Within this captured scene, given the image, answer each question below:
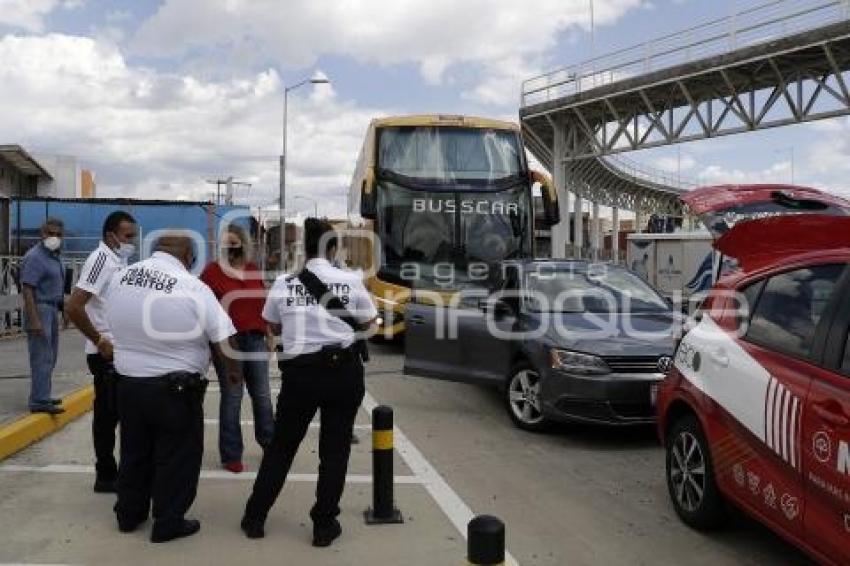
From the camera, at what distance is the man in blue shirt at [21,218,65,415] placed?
7.08 m

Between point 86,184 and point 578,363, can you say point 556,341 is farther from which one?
point 86,184

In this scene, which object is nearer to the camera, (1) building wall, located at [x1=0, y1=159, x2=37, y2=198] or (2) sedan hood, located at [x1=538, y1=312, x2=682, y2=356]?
(2) sedan hood, located at [x1=538, y1=312, x2=682, y2=356]

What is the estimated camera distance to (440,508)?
18.3ft

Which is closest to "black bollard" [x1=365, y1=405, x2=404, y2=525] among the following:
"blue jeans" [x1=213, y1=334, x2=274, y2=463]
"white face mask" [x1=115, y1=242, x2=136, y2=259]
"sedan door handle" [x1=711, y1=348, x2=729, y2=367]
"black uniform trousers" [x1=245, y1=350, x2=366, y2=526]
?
"black uniform trousers" [x1=245, y1=350, x2=366, y2=526]

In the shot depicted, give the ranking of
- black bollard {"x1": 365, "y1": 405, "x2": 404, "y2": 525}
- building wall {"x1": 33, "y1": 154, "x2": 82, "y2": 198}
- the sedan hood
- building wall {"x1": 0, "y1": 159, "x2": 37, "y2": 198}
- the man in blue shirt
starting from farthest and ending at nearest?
building wall {"x1": 33, "y1": 154, "x2": 82, "y2": 198} < building wall {"x1": 0, "y1": 159, "x2": 37, "y2": 198} < the sedan hood < the man in blue shirt < black bollard {"x1": 365, "y1": 405, "x2": 404, "y2": 525}

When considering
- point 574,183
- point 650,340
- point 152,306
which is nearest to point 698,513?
point 650,340

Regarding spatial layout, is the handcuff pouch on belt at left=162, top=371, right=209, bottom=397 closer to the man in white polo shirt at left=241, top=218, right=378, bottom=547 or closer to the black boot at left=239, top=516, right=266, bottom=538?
the man in white polo shirt at left=241, top=218, right=378, bottom=547

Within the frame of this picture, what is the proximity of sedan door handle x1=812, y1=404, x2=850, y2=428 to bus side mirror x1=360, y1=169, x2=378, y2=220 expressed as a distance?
10412 millimetres

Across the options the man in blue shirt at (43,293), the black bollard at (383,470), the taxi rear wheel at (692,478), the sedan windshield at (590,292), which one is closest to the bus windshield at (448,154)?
the sedan windshield at (590,292)

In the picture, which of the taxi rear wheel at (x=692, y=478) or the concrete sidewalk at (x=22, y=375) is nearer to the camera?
the taxi rear wheel at (x=692, y=478)

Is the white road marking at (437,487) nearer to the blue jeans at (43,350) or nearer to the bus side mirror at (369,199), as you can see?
the blue jeans at (43,350)

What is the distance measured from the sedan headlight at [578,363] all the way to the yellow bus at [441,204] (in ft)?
21.2

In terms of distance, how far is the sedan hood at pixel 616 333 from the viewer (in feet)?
23.9

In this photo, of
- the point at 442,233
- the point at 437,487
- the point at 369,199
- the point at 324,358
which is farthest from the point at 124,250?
the point at 442,233
